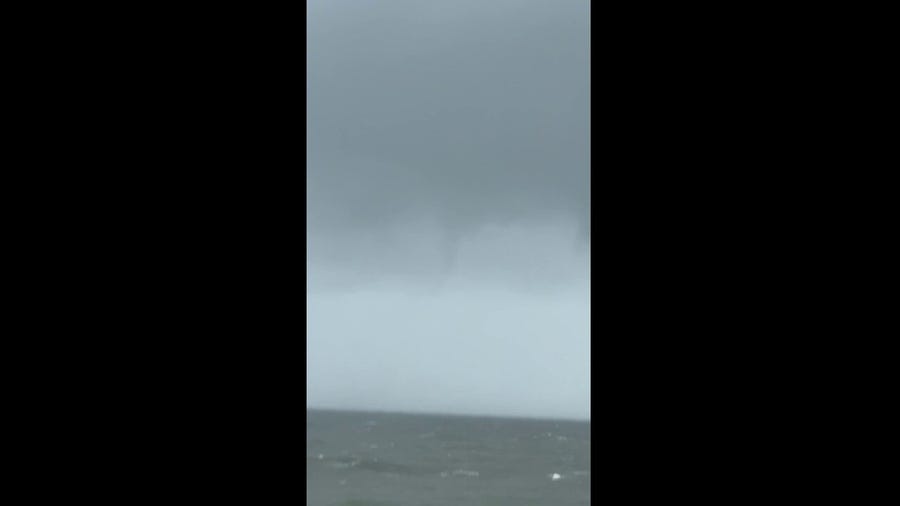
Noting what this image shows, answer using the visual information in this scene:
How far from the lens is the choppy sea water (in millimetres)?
42562

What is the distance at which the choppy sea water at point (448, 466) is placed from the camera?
42562 mm

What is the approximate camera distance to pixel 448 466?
5138 cm
